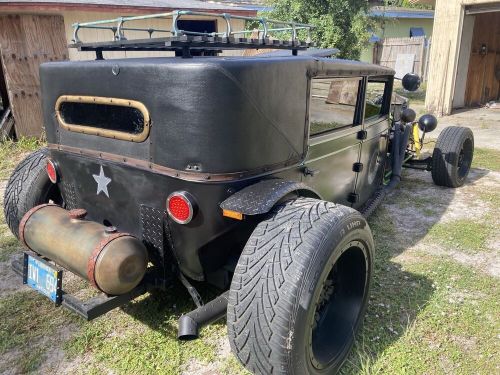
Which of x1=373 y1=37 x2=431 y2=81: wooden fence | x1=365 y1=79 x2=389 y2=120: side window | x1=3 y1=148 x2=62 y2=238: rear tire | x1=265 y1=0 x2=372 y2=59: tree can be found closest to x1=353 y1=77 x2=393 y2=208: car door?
x1=365 y1=79 x2=389 y2=120: side window

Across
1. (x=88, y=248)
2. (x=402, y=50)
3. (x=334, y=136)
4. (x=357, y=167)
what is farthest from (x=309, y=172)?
Result: (x=402, y=50)

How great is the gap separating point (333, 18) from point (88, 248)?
456 inches

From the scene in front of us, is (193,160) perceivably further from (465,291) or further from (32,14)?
(32,14)

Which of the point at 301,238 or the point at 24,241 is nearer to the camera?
the point at 301,238

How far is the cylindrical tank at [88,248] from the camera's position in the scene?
2184mm

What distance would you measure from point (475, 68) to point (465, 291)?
1246cm

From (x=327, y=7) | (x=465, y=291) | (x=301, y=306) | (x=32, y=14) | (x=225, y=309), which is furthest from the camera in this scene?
(x=327, y=7)

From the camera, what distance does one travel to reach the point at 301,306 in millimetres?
1943

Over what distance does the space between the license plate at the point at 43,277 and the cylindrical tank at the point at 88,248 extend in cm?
6

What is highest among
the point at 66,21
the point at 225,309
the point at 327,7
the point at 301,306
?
the point at 327,7

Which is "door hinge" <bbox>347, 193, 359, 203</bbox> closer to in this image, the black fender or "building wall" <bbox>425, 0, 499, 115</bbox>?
the black fender

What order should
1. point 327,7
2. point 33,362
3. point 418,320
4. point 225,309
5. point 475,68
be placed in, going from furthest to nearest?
1. point 475,68
2. point 327,7
3. point 418,320
4. point 33,362
5. point 225,309

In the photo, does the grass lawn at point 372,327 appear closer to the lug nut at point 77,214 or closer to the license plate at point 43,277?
the license plate at point 43,277

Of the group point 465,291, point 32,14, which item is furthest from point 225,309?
point 32,14
